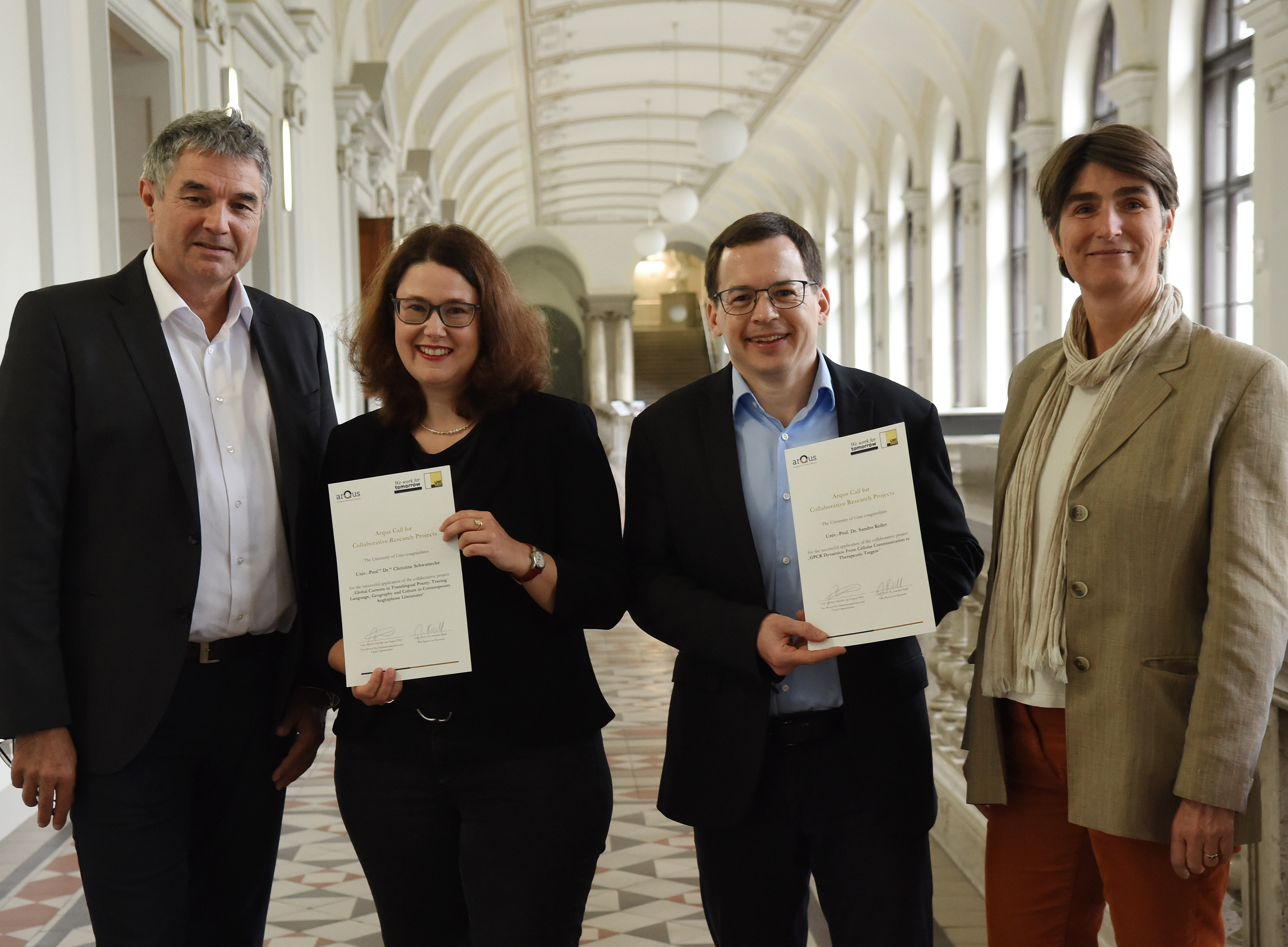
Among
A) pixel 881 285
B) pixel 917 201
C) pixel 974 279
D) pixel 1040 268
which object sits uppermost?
pixel 917 201

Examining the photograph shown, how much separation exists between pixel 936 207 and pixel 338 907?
19.0 meters

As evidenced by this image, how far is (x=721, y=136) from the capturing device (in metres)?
15.1

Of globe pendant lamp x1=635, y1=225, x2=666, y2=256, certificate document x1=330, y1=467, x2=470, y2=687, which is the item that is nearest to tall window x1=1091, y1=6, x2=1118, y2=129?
globe pendant lamp x1=635, y1=225, x2=666, y2=256

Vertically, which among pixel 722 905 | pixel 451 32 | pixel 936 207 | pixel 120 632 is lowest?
pixel 722 905

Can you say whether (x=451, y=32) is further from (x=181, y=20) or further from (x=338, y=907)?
(x=338, y=907)

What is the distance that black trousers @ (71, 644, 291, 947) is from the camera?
2.22m

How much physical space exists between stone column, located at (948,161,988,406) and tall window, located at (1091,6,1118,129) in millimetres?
3252

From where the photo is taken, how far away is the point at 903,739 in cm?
219

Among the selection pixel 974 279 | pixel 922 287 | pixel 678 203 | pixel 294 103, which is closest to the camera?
pixel 294 103

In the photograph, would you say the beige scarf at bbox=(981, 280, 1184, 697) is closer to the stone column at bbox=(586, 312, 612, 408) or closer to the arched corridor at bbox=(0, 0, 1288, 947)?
the arched corridor at bbox=(0, 0, 1288, 947)

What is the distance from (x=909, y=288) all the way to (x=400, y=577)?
23.1m

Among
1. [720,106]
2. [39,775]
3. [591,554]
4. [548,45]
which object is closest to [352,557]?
[591,554]

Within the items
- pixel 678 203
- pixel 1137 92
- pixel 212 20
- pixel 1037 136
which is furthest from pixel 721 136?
pixel 212 20
